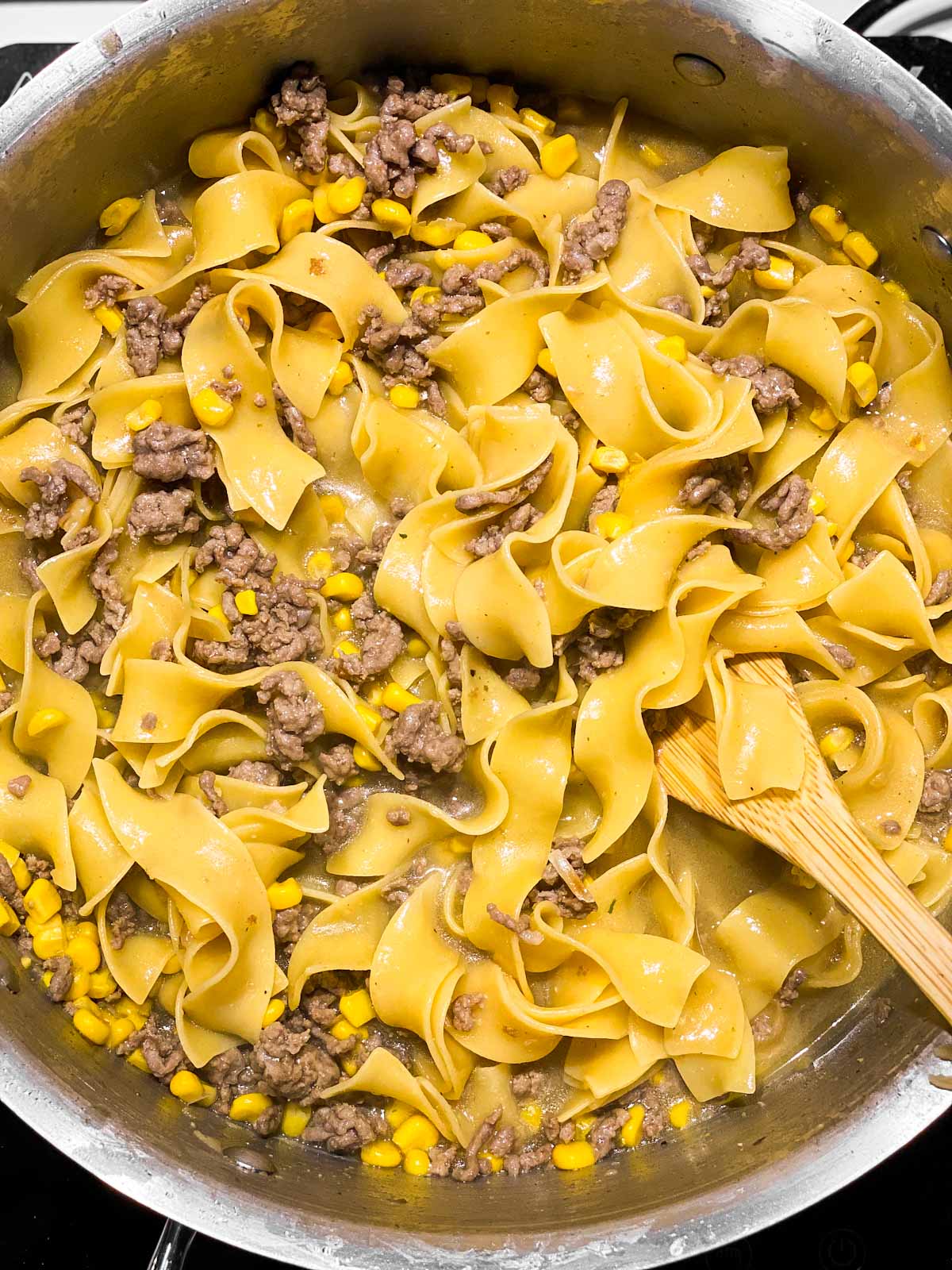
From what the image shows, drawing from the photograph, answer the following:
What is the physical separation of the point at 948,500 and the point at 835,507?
51 centimetres

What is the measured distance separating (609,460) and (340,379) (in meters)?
1.20

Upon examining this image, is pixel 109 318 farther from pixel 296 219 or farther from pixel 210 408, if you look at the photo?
pixel 296 219

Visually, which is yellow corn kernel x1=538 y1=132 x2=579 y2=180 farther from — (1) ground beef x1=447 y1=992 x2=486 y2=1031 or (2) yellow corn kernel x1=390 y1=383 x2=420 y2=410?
(1) ground beef x1=447 y1=992 x2=486 y2=1031

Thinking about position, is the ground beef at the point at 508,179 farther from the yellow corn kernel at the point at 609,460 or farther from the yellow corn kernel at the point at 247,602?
the yellow corn kernel at the point at 247,602

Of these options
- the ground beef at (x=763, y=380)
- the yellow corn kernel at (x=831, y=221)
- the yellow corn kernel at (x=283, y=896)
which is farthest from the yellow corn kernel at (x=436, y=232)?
the yellow corn kernel at (x=283, y=896)

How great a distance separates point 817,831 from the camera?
4.29 metres

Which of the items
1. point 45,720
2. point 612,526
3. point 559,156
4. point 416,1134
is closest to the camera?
point 45,720

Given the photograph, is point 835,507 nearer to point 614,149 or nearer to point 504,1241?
point 614,149

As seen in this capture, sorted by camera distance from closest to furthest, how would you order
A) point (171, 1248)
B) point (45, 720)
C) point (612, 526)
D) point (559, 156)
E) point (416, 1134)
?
point (171, 1248)
point (45, 720)
point (416, 1134)
point (612, 526)
point (559, 156)

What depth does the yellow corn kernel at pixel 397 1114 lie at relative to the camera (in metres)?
4.62

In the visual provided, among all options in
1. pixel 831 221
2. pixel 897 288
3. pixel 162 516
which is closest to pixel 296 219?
pixel 162 516

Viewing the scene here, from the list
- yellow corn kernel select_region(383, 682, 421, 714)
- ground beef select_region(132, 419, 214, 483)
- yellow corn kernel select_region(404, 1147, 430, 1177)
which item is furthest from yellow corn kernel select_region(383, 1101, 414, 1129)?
ground beef select_region(132, 419, 214, 483)

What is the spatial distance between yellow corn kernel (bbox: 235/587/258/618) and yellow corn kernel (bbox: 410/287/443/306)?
142 centimetres

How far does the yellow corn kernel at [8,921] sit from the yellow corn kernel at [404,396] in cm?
255
